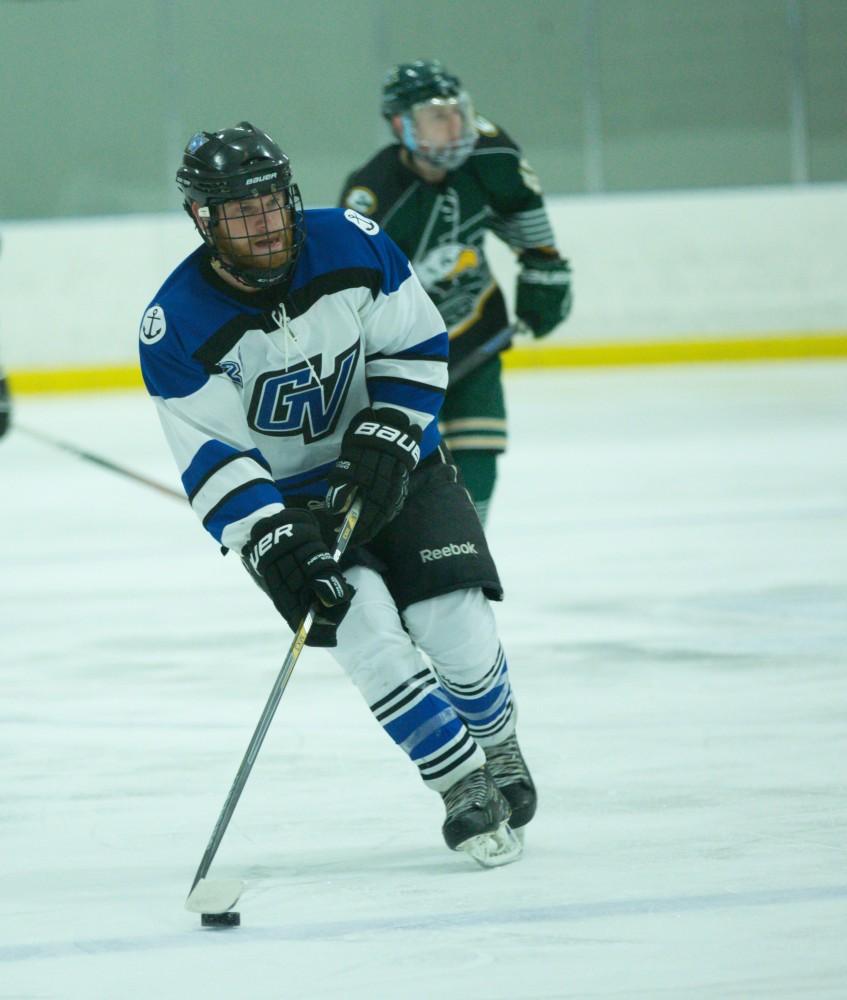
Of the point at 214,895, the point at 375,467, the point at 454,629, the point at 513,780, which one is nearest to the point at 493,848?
the point at 513,780

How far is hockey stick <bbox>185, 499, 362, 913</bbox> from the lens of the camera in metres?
2.34

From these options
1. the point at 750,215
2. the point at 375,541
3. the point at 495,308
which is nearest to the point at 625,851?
the point at 375,541

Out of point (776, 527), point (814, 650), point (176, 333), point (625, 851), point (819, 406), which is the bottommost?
point (819, 406)

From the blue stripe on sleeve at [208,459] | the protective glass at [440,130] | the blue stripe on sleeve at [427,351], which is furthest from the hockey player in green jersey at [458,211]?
the blue stripe on sleeve at [208,459]

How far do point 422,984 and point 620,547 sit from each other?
3.16m

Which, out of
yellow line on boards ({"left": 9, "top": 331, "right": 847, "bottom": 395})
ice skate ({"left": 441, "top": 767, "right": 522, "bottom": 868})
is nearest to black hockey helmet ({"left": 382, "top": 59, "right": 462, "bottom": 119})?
ice skate ({"left": 441, "top": 767, "right": 522, "bottom": 868})

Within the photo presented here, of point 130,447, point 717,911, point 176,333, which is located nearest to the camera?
point 717,911

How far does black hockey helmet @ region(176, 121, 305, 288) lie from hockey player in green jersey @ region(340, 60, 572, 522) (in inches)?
54.4

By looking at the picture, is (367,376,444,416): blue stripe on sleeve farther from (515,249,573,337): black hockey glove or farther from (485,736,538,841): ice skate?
(515,249,573,337): black hockey glove

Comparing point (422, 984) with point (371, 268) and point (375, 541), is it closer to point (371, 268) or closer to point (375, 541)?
point (375, 541)

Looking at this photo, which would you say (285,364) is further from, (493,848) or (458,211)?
(458,211)

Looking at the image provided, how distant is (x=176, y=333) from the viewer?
253 centimetres

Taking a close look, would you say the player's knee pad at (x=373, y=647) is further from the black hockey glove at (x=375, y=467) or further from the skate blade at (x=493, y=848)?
the skate blade at (x=493, y=848)

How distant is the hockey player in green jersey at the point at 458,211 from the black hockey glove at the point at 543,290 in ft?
0.19
